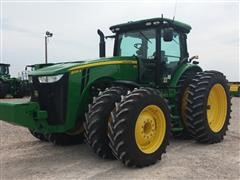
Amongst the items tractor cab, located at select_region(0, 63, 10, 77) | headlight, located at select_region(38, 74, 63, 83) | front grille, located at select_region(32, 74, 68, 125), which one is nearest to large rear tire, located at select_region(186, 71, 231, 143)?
front grille, located at select_region(32, 74, 68, 125)

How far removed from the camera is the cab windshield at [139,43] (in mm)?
7930

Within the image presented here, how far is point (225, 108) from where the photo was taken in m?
8.61

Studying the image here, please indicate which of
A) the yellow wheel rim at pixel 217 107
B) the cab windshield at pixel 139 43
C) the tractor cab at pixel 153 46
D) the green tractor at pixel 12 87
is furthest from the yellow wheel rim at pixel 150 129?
the green tractor at pixel 12 87

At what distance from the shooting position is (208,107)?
7922mm

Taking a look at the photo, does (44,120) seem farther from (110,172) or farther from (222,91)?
(222,91)

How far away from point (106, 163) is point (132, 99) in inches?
44.7

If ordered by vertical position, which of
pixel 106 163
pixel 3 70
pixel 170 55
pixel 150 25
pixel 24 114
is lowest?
pixel 106 163

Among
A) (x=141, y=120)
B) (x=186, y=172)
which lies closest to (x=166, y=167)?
(x=186, y=172)

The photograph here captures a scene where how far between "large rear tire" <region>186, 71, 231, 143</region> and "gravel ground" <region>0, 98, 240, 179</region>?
0.84 ft

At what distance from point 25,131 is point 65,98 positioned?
3.93 meters

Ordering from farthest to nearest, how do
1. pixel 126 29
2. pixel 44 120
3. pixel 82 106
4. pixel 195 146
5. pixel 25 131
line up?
pixel 25 131 < pixel 126 29 < pixel 195 146 < pixel 82 106 < pixel 44 120

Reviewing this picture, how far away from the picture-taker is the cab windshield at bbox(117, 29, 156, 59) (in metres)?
7.93

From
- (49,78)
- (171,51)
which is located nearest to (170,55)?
(171,51)

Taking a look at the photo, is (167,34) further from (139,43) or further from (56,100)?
(56,100)
